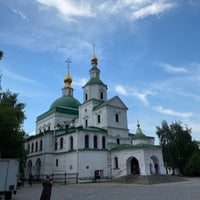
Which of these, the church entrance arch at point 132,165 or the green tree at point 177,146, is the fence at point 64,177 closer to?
the church entrance arch at point 132,165

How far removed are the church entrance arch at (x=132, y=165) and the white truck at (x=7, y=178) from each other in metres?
23.2

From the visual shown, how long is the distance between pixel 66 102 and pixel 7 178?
37.1 metres

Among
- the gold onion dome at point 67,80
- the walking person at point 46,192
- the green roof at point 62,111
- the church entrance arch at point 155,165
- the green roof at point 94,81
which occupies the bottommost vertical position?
the walking person at point 46,192

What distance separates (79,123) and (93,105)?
5075 mm

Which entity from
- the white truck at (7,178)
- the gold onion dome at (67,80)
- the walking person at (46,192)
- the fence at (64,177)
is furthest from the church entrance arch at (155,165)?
the gold onion dome at (67,80)

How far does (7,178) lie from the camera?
47.9 ft

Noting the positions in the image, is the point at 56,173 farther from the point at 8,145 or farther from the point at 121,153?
the point at 8,145

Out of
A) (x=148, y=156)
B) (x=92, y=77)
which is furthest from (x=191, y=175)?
(x=92, y=77)

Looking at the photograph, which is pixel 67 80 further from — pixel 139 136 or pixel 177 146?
pixel 177 146

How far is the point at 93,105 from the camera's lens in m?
43.0

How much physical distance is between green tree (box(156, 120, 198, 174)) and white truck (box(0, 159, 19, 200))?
1599 inches

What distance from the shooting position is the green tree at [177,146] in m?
49.1

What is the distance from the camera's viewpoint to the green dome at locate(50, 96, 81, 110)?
167ft

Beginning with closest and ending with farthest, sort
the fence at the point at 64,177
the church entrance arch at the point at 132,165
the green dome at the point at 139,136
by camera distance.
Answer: the fence at the point at 64,177, the church entrance arch at the point at 132,165, the green dome at the point at 139,136
